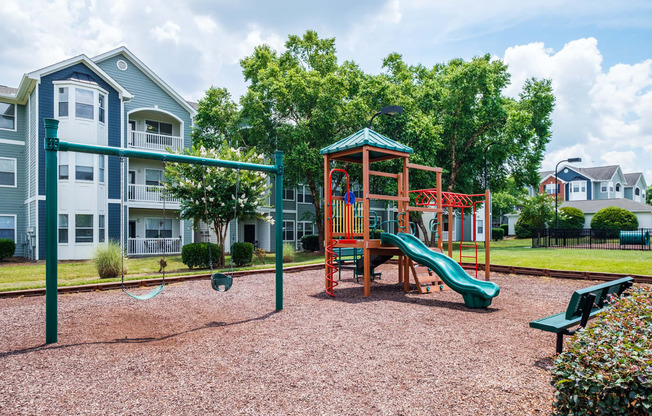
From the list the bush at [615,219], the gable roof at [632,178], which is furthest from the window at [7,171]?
the gable roof at [632,178]

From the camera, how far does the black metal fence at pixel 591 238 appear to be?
27641 mm

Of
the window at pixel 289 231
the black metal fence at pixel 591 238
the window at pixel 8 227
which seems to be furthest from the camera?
the window at pixel 289 231

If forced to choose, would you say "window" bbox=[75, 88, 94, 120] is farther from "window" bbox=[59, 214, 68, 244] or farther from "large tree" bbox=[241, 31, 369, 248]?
"large tree" bbox=[241, 31, 369, 248]

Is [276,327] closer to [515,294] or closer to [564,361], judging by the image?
[564,361]

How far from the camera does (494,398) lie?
13.1 feet

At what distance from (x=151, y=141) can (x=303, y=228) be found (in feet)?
41.5

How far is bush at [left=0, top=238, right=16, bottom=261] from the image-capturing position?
70.9 feet

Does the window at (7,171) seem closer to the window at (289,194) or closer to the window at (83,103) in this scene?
the window at (83,103)

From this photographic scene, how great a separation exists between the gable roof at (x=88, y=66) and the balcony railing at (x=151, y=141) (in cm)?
233

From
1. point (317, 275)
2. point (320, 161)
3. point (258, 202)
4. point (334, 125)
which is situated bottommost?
point (317, 275)

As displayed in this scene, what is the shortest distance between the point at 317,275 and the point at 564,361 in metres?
11.2

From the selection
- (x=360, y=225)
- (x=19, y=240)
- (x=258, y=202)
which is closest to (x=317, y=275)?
(x=360, y=225)

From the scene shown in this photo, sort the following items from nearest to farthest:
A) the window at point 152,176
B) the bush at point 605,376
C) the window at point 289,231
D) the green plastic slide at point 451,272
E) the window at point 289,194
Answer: the bush at point 605,376 → the green plastic slide at point 451,272 → the window at point 152,176 → the window at point 289,194 → the window at point 289,231

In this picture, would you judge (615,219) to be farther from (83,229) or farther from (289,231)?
(83,229)
